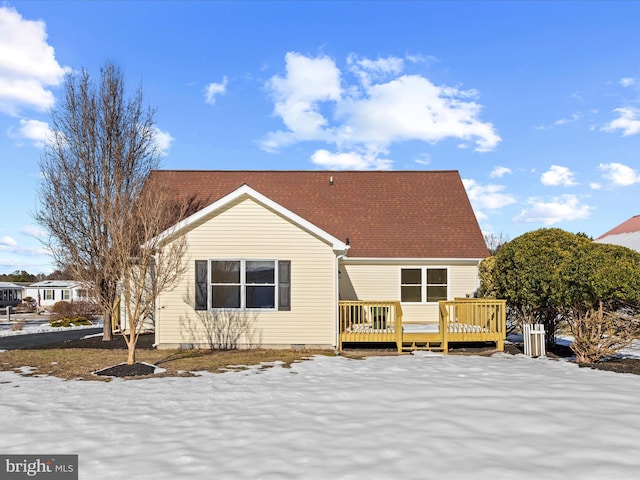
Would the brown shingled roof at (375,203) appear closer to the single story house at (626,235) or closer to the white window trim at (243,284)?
the white window trim at (243,284)

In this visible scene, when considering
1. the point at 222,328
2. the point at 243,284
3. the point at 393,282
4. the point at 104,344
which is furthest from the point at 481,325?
the point at 104,344

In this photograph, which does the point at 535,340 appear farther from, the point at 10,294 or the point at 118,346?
the point at 10,294

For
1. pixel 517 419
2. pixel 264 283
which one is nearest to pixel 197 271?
pixel 264 283

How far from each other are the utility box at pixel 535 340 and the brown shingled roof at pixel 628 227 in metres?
40.7

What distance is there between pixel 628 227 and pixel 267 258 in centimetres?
4746

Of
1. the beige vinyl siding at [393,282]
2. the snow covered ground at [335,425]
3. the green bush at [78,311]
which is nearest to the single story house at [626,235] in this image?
the beige vinyl siding at [393,282]

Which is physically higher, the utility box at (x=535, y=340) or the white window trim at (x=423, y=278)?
the white window trim at (x=423, y=278)

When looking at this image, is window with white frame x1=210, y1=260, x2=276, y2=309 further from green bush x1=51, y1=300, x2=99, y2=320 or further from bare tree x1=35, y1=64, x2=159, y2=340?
green bush x1=51, y1=300, x2=99, y2=320

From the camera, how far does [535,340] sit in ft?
40.4

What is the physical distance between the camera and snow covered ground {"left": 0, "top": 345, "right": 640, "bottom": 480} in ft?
16.7

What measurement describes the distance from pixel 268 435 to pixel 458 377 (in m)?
5.06

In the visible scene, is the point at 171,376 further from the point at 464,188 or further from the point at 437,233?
the point at 464,188

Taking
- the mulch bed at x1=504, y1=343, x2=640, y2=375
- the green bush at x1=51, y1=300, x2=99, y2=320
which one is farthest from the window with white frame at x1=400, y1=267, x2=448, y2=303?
the green bush at x1=51, y1=300, x2=99, y2=320

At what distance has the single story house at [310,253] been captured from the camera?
13453 millimetres
